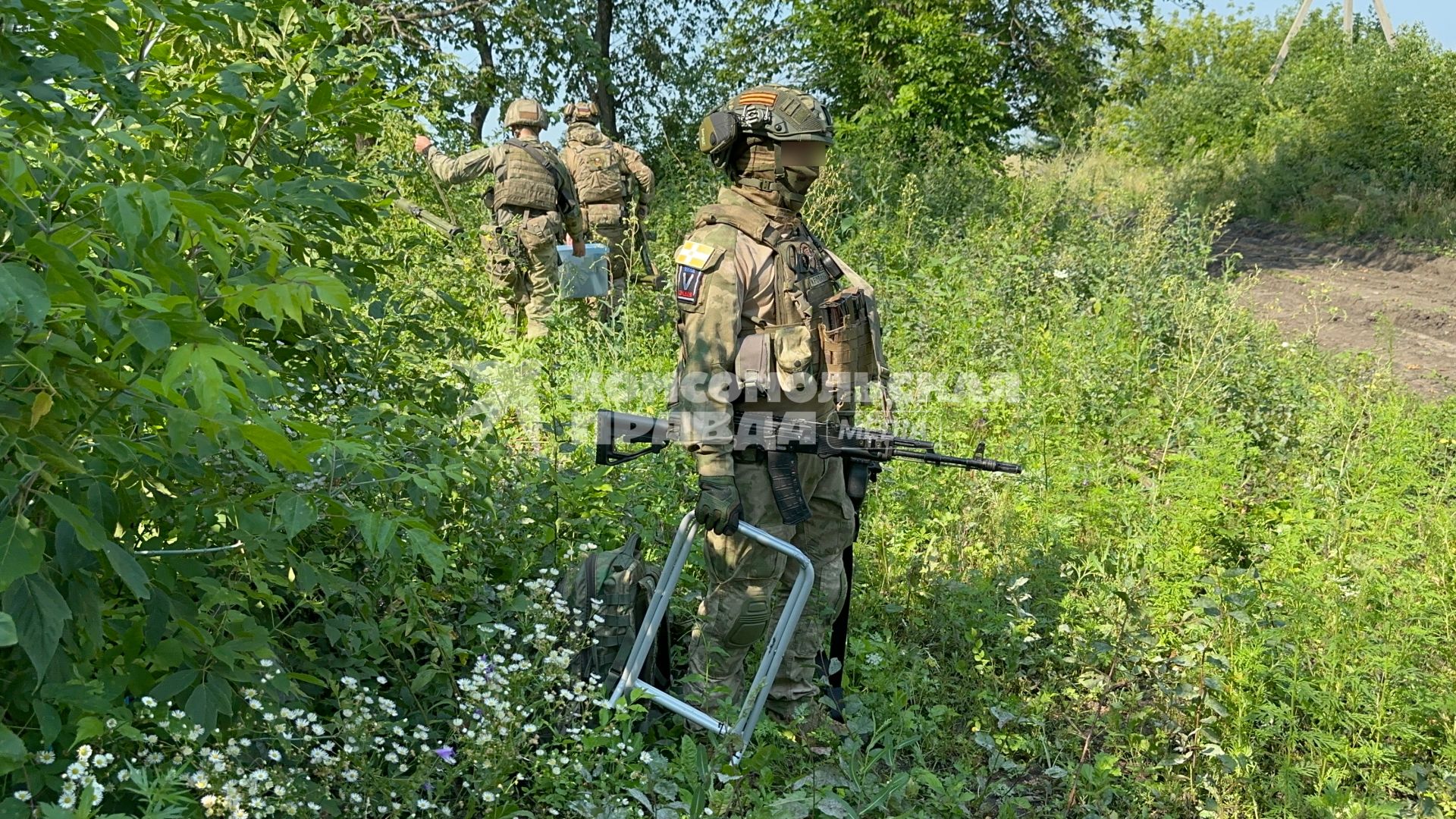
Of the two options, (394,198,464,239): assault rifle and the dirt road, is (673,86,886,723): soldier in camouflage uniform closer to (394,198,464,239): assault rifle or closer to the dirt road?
(394,198,464,239): assault rifle

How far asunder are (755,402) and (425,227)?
19.1ft

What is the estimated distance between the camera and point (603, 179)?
35.0ft

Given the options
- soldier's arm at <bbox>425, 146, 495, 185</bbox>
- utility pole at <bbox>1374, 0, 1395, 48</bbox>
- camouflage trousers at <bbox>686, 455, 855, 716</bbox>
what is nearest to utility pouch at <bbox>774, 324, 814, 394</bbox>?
camouflage trousers at <bbox>686, 455, 855, 716</bbox>

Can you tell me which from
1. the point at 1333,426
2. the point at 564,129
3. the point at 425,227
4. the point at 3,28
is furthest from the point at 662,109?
the point at 3,28

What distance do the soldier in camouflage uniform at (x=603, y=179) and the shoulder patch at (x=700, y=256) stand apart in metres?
6.84

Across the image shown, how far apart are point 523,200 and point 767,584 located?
6.20 m

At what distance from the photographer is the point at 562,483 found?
4504 millimetres

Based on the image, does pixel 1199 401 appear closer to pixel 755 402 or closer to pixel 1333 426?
pixel 1333 426

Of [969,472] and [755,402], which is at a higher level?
[755,402]

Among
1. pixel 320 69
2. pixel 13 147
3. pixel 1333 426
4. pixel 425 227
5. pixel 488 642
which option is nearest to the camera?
pixel 13 147

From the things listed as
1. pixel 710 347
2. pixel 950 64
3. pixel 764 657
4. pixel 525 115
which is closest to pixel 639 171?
pixel 525 115

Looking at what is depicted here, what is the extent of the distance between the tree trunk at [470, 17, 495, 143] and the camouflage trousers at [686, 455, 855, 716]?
11307 mm

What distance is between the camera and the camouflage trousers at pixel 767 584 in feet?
12.7

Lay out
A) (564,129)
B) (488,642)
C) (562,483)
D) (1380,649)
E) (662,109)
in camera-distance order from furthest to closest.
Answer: (662,109) < (564,129) < (562,483) < (1380,649) < (488,642)
